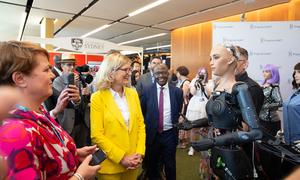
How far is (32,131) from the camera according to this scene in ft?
2.62

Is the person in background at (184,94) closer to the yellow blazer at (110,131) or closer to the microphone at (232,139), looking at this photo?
the yellow blazer at (110,131)

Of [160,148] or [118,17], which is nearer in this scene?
[160,148]

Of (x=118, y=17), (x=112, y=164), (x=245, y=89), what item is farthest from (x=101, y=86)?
(x=118, y=17)

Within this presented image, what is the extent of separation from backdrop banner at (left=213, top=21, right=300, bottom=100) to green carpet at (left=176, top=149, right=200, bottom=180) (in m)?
1.53

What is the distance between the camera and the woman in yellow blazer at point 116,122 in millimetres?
1695

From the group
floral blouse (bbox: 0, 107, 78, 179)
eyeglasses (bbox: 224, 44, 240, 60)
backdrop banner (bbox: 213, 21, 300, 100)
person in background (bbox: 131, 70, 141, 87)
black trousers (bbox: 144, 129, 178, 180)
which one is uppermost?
backdrop banner (bbox: 213, 21, 300, 100)

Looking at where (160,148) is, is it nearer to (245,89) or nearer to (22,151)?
(245,89)

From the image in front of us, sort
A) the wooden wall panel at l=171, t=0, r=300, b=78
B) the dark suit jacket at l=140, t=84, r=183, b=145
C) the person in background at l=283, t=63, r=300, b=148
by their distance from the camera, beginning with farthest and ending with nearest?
the wooden wall panel at l=171, t=0, r=300, b=78, the dark suit jacket at l=140, t=84, r=183, b=145, the person in background at l=283, t=63, r=300, b=148

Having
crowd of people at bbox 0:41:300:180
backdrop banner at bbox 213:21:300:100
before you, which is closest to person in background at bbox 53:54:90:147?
crowd of people at bbox 0:41:300:180

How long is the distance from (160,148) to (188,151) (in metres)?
1.93

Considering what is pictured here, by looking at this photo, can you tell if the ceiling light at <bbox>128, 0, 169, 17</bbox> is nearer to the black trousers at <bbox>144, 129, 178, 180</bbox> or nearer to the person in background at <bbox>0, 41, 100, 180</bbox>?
the black trousers at <bbox>144, 129, 178, 180</bbox>

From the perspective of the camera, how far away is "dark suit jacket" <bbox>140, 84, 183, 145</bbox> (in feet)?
7.95

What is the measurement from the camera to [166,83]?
2.60 metres

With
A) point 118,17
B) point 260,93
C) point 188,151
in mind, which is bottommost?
point 188,151
